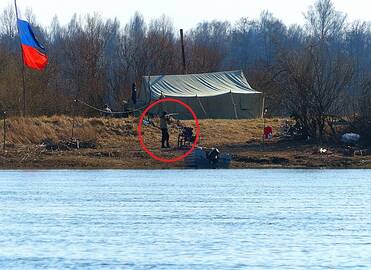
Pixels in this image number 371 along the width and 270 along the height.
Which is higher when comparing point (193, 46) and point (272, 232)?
point (193, 46)

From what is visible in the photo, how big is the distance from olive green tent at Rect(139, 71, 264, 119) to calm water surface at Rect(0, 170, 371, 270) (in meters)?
26.6

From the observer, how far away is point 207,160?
4300 cm

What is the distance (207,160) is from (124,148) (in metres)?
4.59

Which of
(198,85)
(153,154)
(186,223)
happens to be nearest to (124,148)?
(153,154)

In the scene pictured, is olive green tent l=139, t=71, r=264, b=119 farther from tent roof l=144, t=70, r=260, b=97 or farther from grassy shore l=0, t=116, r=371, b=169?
grassy shore l=0, t=116, r=371, b=169

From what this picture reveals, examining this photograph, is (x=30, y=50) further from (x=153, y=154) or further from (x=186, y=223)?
(x=186, y=223)

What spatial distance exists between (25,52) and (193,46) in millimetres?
43696

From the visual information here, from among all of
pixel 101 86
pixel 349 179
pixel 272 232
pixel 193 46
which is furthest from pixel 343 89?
pixel 193 46

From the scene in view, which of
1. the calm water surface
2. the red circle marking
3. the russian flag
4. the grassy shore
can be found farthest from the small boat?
the russian flag

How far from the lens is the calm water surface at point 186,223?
19.3m

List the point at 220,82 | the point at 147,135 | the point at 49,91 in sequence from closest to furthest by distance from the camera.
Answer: the point at 147,135
the point at 49,91
the point at 220,82

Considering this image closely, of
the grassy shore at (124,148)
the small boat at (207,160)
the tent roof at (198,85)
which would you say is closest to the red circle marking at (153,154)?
the grassy shore at (124,148)

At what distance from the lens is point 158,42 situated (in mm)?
88562

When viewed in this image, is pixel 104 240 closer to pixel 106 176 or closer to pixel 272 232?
pixel 272 232
